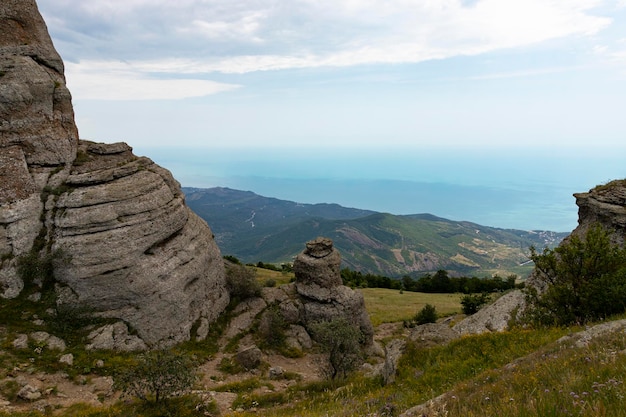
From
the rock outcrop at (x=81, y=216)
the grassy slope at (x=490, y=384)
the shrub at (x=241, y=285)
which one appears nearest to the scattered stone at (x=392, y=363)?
the grassy slope at (x=490, y=384)

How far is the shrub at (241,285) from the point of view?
137 ft

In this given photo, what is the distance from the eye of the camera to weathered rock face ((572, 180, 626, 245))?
35.4 meters

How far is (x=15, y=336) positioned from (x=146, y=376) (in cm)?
1568

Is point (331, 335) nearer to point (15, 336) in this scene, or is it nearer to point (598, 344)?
point (598, 344)

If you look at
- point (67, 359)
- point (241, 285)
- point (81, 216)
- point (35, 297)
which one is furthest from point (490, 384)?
point (35, 297)

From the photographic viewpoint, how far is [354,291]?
4188 cm

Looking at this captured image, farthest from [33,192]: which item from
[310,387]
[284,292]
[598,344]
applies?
[598,344]

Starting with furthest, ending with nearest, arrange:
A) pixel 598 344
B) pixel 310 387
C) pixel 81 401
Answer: pixel 81 401 → pixel 310 387 → pixel 598 344

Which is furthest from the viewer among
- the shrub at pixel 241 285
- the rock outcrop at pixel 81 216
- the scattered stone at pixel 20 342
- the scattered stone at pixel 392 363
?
the shrub at pixel 241 285

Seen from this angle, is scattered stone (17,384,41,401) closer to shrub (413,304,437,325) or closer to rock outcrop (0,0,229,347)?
rock outcrop (0,0,229,347)

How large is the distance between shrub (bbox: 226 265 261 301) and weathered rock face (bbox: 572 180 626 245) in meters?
35.5

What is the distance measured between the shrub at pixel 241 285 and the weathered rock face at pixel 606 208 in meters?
35.5

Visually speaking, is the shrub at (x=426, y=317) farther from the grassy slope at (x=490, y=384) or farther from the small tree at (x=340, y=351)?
the grassy slope at (x=490, y=384)

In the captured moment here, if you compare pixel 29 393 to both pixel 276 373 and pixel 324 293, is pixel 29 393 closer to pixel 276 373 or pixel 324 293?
pixel 276 373
